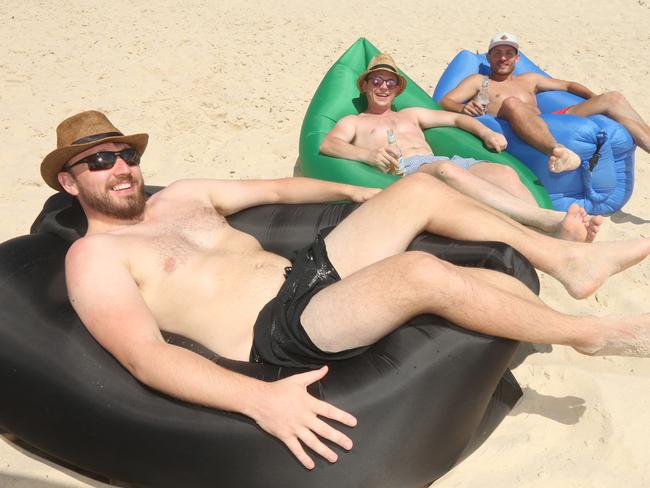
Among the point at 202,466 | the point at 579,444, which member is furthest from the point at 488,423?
the point at 202,466

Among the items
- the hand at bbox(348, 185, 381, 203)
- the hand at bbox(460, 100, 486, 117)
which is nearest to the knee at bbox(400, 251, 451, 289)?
the hand at bbox(348, 185, 381, 203)

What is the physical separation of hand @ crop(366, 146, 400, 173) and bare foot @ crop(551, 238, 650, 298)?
1.37 meters

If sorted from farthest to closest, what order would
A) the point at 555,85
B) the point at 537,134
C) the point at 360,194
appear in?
1. the point at 555,85
2. the point at 537,134
3. the point at 360,194

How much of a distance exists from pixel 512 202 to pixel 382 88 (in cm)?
143

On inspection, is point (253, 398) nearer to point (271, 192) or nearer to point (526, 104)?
point (271, 192)

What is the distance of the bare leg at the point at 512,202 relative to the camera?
2.26 meters

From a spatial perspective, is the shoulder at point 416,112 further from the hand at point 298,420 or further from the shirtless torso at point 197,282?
the hand at point 298,420

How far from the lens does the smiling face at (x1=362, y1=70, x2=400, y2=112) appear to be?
12.3ft

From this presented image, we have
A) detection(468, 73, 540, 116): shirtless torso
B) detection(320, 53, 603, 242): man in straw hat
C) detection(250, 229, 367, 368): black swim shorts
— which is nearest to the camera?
detection(250, 229, 367, 368): black swim shorts

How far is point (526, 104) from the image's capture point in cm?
364

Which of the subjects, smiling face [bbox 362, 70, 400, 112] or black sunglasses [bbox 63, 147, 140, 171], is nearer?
black sunglasses [bbox 63, 147, 140, 171]

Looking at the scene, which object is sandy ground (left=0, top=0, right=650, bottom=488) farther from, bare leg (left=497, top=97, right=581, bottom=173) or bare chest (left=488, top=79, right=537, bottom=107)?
bare chest (left=488, top=79, right=537, bottom=107)

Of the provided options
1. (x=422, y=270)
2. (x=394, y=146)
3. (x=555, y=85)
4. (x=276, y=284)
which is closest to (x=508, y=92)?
(x=555, y=85)

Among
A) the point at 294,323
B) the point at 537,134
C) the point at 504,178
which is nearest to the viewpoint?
the point at 294,323
